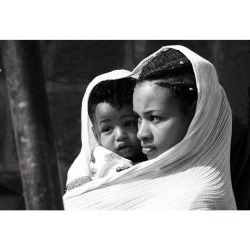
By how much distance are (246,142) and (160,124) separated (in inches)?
18.9

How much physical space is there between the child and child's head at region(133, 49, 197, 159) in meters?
0.11

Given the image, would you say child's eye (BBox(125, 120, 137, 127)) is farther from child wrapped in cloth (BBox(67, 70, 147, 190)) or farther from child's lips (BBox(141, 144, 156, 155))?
child's lips (BBox(141, 144, 156, 155))

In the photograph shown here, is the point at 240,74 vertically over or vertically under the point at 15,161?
over

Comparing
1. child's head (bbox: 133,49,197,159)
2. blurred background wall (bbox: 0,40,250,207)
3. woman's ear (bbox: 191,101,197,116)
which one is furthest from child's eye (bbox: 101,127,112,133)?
blurred background wall (bbox: 0,40,250,207)

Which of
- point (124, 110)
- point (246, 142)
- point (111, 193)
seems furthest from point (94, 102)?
point (246, 142)

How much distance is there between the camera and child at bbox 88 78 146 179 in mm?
2307

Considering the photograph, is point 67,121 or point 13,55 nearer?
point 13,55

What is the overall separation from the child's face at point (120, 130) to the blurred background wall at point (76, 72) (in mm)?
486

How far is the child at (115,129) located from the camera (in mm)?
2307

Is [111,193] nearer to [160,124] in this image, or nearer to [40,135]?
[160,124]

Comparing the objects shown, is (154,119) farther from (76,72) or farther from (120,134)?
(76,72)

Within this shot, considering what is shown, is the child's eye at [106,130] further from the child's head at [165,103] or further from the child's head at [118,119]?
the child's head at [165,103]

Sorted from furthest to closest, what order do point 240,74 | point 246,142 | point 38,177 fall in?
point 240,74, point 246,142, point 38,177

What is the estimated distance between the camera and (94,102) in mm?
2406
